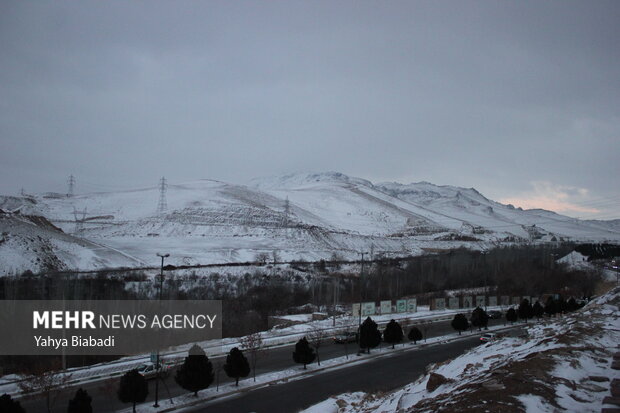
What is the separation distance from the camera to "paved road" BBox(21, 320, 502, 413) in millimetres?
18297

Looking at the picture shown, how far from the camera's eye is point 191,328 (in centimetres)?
3794

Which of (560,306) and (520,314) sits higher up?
(560,306)

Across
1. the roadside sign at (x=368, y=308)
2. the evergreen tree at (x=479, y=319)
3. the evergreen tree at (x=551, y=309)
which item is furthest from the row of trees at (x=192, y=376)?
the evergreen tree at (x=551, y=309)

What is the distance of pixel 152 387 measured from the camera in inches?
831

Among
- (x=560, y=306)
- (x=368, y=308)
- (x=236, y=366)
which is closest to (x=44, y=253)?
(x=368, y=308)

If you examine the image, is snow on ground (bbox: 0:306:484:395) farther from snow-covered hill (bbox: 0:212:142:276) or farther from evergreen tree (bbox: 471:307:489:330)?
snow-covered hill (bbox: 0:212:142:276)

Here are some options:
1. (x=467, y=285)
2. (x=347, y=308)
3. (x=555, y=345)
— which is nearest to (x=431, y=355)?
(x=555, y=345)

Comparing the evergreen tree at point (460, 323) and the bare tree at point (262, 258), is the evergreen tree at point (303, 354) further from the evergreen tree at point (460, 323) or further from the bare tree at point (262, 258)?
the bare tree at point (262, 258)

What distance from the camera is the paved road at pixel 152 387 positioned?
1830 centimetres

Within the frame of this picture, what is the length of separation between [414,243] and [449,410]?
126 meters

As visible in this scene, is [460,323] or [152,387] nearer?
[152,387]

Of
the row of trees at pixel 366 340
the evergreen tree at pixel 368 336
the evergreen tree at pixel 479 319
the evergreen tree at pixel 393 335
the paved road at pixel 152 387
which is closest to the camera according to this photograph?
the paved road at pixel 152 387

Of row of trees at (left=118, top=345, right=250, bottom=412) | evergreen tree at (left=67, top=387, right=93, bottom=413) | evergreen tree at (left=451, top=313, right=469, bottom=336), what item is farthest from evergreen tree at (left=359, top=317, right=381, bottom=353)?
evergreen tree at (left=67, top=387, right=93, bottom=413)

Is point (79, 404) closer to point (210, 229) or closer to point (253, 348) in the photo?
point (253, 348)
